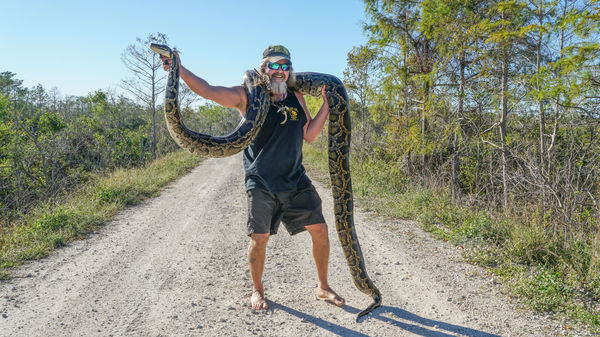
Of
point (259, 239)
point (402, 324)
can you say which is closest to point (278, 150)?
point (259, 239)

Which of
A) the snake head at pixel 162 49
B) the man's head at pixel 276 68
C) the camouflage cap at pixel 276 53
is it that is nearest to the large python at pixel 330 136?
the snake head at pixel 162 49

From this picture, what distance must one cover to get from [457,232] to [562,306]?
215 cm

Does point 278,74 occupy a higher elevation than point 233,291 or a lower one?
higher

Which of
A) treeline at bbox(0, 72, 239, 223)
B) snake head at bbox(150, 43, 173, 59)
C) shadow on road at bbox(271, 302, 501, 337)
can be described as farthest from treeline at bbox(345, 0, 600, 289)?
treeline at bbox(0, 72, 239, 223)

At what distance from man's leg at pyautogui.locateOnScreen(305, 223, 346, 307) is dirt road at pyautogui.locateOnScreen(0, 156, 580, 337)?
0.38ft

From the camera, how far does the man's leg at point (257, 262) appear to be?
3.41 m

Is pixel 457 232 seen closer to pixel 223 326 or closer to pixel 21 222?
pixel 223 326

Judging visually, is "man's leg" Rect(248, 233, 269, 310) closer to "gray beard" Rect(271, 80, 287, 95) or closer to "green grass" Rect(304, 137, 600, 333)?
"gray beard" Rect(271, 80, 287, 95)

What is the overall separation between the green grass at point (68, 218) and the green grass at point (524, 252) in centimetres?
557

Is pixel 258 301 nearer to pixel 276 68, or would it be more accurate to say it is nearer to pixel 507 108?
pixel 276 68

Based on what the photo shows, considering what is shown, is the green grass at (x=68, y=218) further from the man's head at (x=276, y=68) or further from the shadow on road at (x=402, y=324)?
the man's head at (x=276, y=68)

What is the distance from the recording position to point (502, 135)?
27.1 feet

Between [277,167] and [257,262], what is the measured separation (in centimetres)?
97

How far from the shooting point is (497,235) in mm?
4973
